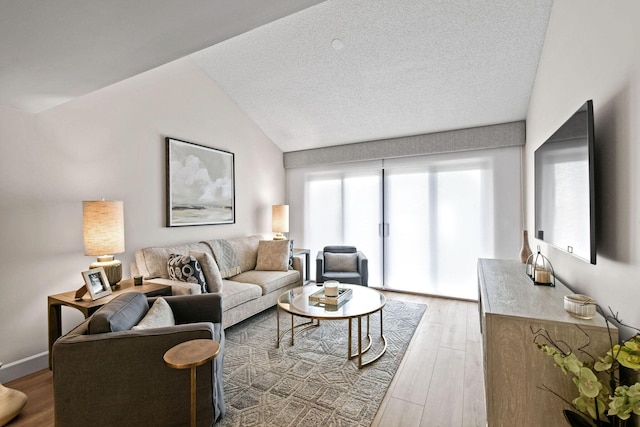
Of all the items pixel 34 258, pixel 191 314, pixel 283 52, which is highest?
pixel 283 52


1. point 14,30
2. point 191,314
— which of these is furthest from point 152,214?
point 14,30

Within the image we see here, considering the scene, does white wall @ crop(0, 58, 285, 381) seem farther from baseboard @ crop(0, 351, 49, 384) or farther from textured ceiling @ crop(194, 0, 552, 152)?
textured ceiling @ crop(194, 0, 552, 152)

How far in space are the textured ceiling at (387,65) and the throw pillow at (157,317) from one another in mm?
2838

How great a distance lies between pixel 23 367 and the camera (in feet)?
7.45

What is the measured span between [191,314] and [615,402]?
2248mm

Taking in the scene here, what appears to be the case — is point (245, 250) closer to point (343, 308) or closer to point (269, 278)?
point (269, 278)

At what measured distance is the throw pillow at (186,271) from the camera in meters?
2.73

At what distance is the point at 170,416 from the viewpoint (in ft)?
4.72

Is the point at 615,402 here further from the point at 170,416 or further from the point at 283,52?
the point at 283,52

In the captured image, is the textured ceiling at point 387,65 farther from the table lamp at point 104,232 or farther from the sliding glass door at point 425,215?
the table lamp at point 104,232

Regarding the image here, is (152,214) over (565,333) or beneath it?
over

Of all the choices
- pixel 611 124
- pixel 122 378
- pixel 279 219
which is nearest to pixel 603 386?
pixel 611 124

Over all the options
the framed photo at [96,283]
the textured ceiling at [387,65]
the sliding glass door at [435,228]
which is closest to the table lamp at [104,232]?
the framed photo at [96,283]

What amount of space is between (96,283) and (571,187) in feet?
10.7
